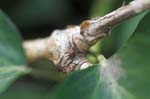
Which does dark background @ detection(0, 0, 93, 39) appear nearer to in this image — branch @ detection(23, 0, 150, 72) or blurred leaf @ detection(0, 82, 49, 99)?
blurred leaf @ detection(0, 82, 49, 99)

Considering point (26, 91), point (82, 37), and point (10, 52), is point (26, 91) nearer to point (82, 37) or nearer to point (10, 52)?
point (10, 52)

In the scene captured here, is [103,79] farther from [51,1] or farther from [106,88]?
[51,1]

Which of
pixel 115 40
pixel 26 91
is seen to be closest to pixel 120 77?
pixel 115 40

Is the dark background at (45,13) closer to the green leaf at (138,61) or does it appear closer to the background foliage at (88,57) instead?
the background foliage at (88,57)

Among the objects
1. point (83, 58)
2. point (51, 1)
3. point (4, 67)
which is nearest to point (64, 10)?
point (51, 1)

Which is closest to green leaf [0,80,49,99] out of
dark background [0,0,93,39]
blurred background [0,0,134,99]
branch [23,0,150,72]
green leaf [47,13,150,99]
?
blurred background [0,0,134,99]

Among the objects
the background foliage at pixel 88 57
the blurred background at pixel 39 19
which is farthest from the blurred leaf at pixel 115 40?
the blurred background at pixel 39 19
